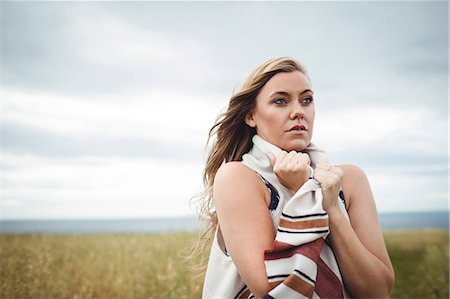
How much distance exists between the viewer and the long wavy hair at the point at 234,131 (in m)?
2.63

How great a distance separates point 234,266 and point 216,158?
0.76 m

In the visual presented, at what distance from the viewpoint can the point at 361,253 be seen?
224 centimetres

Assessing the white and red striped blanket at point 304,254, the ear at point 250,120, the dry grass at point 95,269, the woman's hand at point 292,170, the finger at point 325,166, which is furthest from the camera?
the dry grass at point 95,269

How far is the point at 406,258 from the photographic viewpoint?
273 inches

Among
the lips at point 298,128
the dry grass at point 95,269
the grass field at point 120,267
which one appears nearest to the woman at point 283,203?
the lips at point 298,128

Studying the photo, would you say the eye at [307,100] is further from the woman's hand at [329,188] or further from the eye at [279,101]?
the woman's hand at [329,188]

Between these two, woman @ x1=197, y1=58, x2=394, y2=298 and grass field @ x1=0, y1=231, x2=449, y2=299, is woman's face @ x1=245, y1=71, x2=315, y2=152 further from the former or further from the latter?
grass field @ x1=0, y1=231, x2=449, y2=299

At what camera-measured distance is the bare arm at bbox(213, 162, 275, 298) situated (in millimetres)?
2193

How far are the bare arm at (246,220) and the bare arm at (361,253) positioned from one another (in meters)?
0.31

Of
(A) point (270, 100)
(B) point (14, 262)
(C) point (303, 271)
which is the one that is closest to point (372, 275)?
(C) point (303, 271)

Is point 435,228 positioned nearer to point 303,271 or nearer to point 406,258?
point 406,258

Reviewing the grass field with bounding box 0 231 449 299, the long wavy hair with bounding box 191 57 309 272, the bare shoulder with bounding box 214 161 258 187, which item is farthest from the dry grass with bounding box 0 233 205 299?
the bare shoulder with bounding box 214 161 258 187

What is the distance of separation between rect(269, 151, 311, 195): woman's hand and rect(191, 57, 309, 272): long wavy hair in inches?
18.7

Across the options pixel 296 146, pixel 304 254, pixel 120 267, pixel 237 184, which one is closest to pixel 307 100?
pixel 296 146
